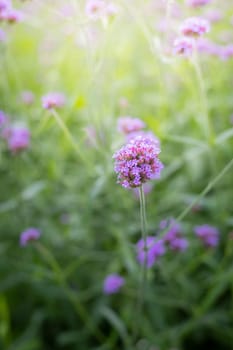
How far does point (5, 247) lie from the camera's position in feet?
8.68

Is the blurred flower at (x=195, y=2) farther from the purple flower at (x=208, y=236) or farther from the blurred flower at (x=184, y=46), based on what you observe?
the purple flower at (x=208, y=236)

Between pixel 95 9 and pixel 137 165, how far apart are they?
1081 millimetres

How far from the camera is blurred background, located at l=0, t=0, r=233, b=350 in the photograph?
2.14m

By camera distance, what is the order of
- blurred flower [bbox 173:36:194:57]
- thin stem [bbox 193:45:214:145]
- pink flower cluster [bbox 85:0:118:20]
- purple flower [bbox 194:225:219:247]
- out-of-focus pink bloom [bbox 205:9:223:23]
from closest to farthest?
blurred flower [bbox 173:36:194:57] < thin stem [bbox 193:45:214:145] < pink flower cluster [bbox 85:0:118:20] < purple flower [bbox 194:225:219:247] < out-of-focus pink bloom [bbox 205:9:223:23]

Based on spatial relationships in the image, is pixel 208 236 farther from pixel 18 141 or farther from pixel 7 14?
pixel 7 14

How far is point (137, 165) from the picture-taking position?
1260mm

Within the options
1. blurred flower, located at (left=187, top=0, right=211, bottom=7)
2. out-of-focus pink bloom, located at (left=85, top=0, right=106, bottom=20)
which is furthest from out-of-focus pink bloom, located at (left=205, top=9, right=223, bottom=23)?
out-of-focus pink bloom, located at (left=85, top=0, right=106, bottom=20)

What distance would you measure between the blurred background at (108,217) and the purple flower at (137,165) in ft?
2.27

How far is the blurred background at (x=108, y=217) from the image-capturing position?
2.14m

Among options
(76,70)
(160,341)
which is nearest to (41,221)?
(160,341)

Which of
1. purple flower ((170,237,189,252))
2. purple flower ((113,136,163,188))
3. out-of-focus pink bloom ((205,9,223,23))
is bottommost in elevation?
purple flower ((113,136,163,188))

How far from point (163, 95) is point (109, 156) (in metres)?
0.75

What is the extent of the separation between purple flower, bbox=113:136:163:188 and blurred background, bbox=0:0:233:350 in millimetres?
692

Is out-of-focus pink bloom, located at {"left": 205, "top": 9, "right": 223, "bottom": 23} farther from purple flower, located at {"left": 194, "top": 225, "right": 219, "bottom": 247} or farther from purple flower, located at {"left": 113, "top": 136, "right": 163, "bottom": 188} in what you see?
purple flower, located at {"left": 113, "top": 136, "right": 163, "bottom": 188}
